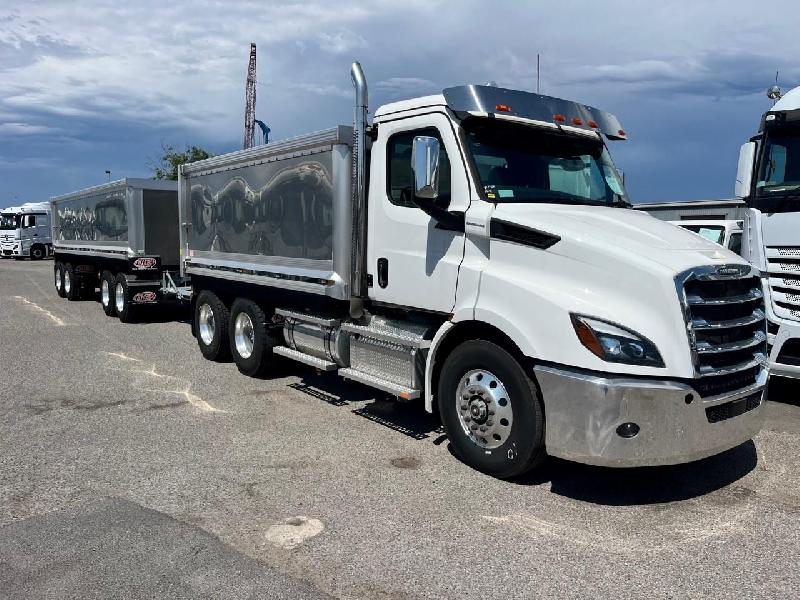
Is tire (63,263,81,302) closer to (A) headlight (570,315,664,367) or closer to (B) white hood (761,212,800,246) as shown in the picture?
(B) white hood (761,212,800,246)

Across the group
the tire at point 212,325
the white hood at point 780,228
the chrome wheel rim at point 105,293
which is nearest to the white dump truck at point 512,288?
the tire at point 212,325

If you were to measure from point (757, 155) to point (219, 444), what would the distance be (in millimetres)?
6501

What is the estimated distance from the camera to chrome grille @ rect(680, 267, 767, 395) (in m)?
4.38

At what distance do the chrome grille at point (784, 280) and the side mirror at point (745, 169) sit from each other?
932mm

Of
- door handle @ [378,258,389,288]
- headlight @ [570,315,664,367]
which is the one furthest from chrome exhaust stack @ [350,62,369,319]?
headlight @ [570,315,664,367]

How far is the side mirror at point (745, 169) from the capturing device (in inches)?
299

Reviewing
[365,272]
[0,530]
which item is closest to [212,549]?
[0,530]

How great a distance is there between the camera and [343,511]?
178 inches

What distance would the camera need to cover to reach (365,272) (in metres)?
6.52

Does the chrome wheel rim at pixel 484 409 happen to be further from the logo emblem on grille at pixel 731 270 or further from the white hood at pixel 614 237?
the logo emblem on grille at pixel 731 270

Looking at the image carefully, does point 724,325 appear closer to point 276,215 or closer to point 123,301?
point 276,215

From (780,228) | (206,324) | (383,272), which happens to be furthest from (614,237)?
(206,324)

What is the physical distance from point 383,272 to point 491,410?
1.82m

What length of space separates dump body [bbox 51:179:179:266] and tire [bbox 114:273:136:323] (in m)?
0.50
